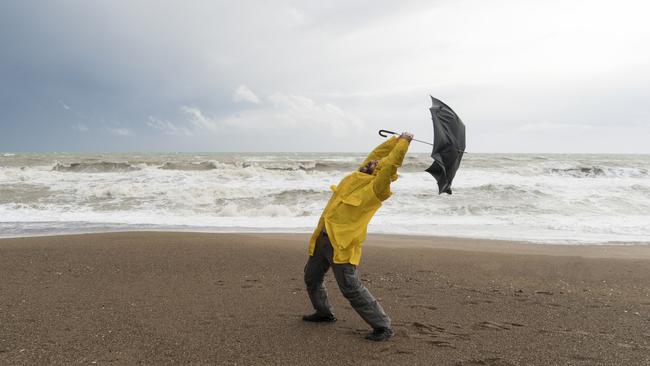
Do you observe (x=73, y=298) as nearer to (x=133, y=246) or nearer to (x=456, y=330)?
(x=133, y=246)

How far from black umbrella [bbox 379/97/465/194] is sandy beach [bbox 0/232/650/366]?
Answer: 4.44 feet

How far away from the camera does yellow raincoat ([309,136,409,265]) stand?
343 centimetres

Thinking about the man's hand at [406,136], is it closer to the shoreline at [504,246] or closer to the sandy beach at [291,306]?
the sandy beach at [291,306]

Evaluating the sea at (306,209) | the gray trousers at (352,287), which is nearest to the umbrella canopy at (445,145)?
the gray trousers at (352,287)

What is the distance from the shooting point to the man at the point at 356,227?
3.45 meters

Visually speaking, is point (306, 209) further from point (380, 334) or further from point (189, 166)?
point (189, 166)

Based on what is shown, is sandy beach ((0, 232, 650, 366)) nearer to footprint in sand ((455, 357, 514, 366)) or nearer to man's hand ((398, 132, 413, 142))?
footprint in sand ((455, 357, 514, 366))

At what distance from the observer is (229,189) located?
59.5 ft

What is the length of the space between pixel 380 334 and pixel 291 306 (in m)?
1.21

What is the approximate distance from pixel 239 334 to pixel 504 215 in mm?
10671

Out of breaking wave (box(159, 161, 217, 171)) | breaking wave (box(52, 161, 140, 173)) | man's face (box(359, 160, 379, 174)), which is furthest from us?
breaking wave (box(159, 161, 217, 171))

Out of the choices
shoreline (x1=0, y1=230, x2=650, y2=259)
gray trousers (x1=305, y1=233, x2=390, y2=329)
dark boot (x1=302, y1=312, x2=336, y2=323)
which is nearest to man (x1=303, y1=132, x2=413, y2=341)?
gray trousers (x1=305, y1=233, x2=390, y2=329)

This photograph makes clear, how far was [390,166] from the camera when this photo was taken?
3.37 meters

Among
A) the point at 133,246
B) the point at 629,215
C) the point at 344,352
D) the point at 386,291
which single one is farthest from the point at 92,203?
the point at 629,215
